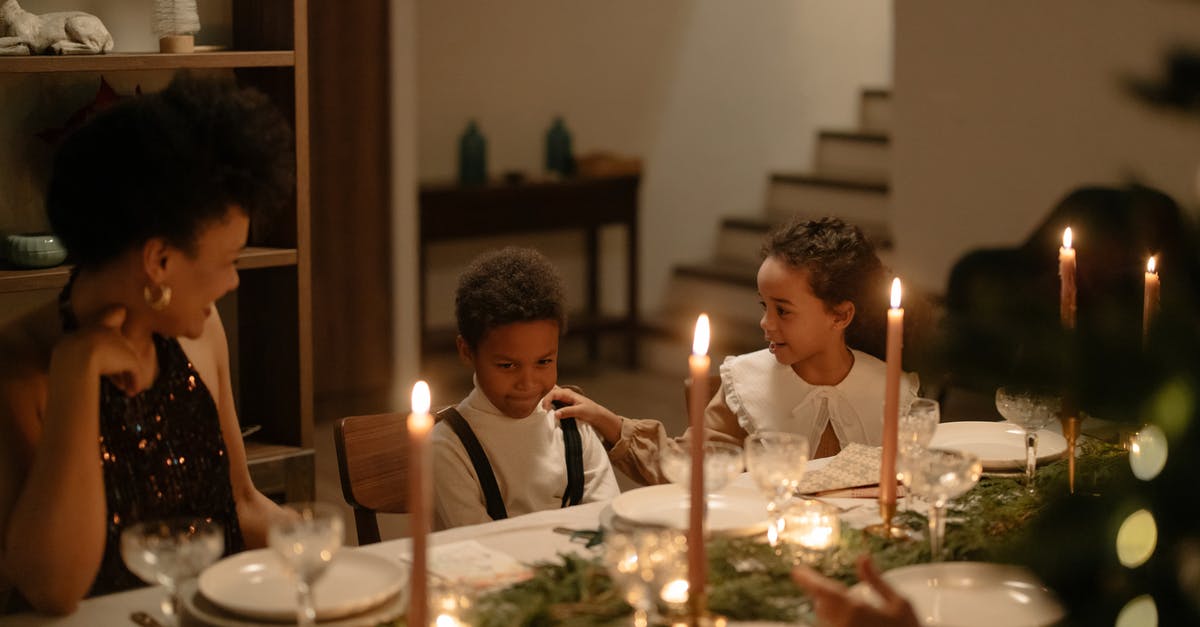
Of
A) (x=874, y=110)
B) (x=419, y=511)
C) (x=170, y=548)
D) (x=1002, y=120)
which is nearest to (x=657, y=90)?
(x=874, y=110)

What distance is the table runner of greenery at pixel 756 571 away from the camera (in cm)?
150

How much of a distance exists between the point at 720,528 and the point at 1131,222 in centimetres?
113

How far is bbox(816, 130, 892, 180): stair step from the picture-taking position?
7.16 m

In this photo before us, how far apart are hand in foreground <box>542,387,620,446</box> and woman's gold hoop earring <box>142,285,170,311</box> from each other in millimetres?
796

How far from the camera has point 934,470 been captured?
1.69 m

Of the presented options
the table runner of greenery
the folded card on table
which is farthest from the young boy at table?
the table runner of greenery

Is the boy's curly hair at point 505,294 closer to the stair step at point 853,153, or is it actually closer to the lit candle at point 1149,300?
the lit candle at point 1149,300

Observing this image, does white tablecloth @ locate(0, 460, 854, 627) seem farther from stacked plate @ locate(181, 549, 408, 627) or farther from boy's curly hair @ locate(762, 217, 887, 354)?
boy's curly hair @ locate(762, 217, 887, 354)

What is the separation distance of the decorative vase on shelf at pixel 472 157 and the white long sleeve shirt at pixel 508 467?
12.8 feet

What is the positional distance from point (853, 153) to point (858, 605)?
6.23 meters

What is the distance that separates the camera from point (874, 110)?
7.62 meters

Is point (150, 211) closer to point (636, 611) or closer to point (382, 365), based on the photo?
point (636, 611)

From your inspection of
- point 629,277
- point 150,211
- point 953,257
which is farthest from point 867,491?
point 629,277

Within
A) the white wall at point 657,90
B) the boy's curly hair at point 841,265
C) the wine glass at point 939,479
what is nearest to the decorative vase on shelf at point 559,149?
the white wall at point 657,90
